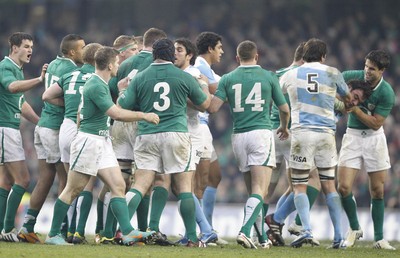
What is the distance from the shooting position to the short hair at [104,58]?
12695 mm

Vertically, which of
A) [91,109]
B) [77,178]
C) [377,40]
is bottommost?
[77,178]

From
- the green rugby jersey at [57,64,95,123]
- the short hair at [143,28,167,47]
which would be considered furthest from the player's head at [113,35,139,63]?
the green rugby jersey at [57,64,95,123]

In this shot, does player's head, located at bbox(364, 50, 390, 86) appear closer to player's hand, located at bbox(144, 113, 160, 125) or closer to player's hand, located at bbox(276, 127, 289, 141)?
player's hand, located at bbox(276, 127, 289, 141)

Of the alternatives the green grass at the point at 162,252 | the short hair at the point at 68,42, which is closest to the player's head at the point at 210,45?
the short hair at the point at 68,42

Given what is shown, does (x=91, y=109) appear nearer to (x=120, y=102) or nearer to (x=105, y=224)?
(x=120, y=102)

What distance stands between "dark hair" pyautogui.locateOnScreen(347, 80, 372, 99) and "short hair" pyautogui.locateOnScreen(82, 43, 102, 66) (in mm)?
3462

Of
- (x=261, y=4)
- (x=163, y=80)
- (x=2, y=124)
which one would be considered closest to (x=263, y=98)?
(x=163, y=80)

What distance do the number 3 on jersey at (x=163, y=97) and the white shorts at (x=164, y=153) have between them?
32cm

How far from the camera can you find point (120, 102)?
509 inches

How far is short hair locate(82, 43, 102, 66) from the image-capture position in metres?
13.5

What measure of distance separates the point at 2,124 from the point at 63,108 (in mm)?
842

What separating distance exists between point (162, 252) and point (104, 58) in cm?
245

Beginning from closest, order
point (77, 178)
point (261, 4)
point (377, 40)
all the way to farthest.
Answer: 1. point (77, 178)
2. point (377, 40)
3. point (261, 4)

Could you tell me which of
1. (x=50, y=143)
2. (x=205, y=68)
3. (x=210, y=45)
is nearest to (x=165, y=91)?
(x=205, y=68)
